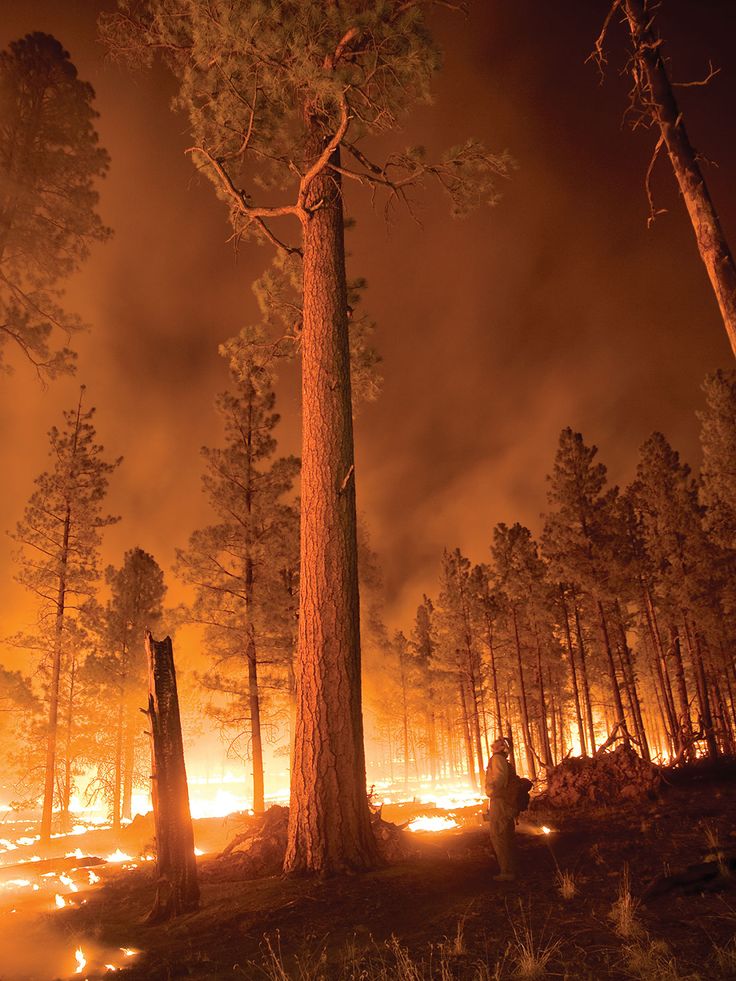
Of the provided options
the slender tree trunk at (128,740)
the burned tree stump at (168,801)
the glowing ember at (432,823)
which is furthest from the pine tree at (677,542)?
the slender tree trunk at (128,740)

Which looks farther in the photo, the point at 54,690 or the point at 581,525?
the point at 581,525

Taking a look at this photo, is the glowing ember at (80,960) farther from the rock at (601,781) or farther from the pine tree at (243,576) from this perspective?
the pine tree at (243,576)

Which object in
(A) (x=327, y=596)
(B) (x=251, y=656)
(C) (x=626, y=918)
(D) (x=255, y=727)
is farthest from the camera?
(B) (x=251, y=656)

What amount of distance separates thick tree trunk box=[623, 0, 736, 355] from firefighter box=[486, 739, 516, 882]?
6029 mm

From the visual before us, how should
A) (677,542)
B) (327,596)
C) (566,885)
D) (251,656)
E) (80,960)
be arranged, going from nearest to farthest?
(80,960)
(566,885)
(327,596)
(251,656)
(677,542)

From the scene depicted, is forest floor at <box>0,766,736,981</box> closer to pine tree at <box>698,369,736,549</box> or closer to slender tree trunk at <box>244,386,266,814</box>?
slender tree trunk at <box>244,386,266,814</box>

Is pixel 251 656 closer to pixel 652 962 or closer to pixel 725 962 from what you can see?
pixel 652 962

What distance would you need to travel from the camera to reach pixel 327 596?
8609 millimetres

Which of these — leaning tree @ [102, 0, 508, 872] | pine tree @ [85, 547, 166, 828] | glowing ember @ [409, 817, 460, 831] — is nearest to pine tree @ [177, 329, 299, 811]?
glowing ember @ [409, 817, 460, 831]

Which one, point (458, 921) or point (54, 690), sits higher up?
point (54, 690)

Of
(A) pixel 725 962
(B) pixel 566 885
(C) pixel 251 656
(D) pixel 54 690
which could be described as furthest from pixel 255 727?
(A) pixel 725 962

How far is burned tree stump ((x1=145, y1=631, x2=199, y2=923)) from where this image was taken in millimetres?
7009

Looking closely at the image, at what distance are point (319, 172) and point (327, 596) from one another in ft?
24.6

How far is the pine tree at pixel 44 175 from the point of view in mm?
12828
